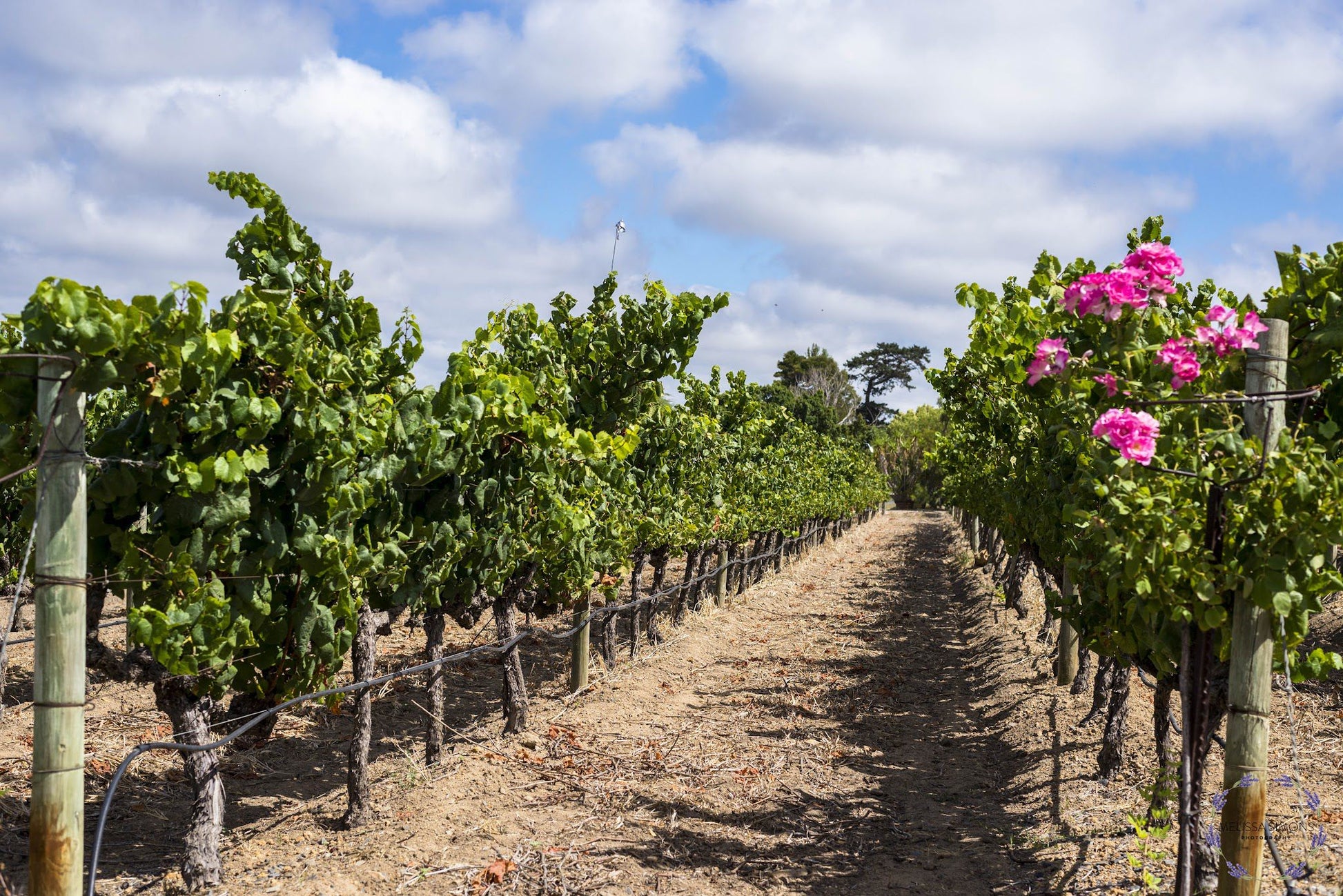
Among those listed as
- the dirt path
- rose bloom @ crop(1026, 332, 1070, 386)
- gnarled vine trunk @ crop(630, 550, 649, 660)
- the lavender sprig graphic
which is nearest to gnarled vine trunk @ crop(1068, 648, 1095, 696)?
the dirt path

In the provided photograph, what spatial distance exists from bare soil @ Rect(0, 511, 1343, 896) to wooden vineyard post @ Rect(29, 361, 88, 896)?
1664 millimetres

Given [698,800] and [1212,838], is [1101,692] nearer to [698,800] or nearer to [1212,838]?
[698,800]

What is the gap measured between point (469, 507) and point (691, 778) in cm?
260

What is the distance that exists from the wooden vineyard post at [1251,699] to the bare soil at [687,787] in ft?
2.19

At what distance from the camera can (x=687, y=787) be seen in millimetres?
7148

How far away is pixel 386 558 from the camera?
5871 mm

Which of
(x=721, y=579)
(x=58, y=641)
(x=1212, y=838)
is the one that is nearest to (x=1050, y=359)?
(x=1212, y=838)

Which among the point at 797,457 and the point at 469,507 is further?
the point at 797,457

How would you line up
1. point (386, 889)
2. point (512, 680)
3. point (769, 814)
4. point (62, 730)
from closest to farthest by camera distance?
point (62, 730) < point (386, 889) < point (769, 814) < point (512, 680)

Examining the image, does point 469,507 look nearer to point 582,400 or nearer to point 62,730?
point 582,400

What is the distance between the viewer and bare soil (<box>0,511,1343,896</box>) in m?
5.52

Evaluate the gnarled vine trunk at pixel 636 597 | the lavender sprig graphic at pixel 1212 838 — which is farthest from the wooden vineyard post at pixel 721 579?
the lavender sprig graphic at pixel 1212 838

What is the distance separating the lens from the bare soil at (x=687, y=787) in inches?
217

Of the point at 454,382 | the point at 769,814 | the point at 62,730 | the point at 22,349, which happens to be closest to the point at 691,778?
the point at 769,814
